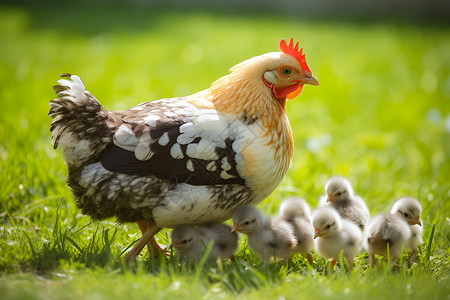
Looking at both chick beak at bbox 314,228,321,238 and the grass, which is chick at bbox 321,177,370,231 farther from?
chick beak at bbox 314,228,321,238

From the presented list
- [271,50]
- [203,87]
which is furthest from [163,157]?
[271,50]

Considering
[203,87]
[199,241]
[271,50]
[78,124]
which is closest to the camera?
[78,124]

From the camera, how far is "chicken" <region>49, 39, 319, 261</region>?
3.22 meters

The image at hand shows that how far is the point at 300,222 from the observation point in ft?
11.6

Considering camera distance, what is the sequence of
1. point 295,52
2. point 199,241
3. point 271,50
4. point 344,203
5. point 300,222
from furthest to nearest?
point 271,50 < point 344,203 < point 295,52 < point 300,222 < point 199,241

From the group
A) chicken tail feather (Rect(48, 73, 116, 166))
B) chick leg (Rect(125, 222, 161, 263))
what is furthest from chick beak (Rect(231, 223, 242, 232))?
chicken tail feather (Rect(48, 73, 116, 166))

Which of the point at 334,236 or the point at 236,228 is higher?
the point at 236,228

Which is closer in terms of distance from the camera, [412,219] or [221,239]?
[221,239]

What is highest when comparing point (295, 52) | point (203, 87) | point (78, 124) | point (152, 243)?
point (295, 52)

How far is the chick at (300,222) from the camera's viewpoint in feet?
11.3

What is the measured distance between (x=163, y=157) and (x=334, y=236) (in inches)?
48.7

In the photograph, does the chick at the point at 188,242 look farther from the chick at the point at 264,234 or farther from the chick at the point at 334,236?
the chick at the point at 334,236

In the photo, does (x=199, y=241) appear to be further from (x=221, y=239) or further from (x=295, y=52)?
(x=295, y=52)

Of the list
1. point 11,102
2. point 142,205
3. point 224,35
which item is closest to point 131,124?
point 142,205
